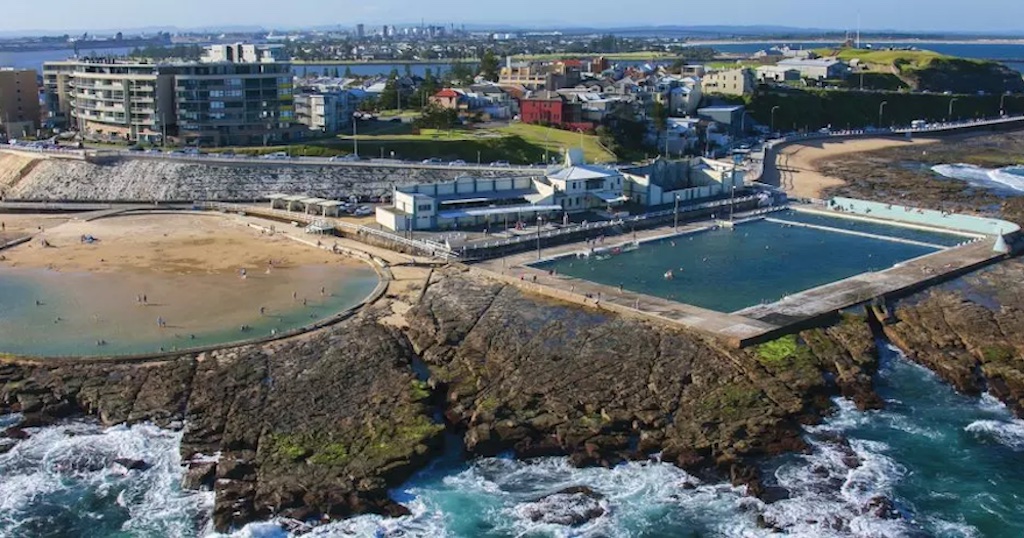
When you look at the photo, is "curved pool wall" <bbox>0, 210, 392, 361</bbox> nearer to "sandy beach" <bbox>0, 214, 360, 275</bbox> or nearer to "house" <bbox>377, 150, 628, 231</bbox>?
"sandy beach" <bbox>0, 214, 360, 275</bbox>

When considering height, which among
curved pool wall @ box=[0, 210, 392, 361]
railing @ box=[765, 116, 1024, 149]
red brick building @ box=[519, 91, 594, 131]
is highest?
red brick building @ box=[519, 91, 594, 131]

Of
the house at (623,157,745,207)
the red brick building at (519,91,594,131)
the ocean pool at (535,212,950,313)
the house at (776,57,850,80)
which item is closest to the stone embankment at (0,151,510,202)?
the house at (623,157,745,207)

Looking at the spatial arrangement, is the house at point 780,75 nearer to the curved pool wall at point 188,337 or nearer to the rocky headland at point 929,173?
the rocky headland at point 929,173

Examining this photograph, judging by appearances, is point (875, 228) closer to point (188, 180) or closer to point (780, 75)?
point (188, 180)

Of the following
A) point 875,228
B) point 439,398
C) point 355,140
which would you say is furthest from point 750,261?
point 355,140

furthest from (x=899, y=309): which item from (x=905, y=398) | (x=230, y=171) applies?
(x=230, y=171)

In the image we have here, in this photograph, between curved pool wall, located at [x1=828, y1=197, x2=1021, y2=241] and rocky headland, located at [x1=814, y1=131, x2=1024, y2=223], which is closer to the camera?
curved pool wall, located at [x1=828, y1=197, x2=1021, y2=241]

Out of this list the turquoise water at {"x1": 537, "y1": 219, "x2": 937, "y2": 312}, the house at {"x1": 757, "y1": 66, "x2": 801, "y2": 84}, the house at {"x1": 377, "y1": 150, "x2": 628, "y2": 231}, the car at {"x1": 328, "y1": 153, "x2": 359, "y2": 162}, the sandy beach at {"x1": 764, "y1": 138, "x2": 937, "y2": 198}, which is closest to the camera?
the turquoise water at {"x1": 537, "y1": 219, "x2": 937, "y2": 312}

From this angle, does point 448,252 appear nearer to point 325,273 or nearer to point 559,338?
point 325,273
